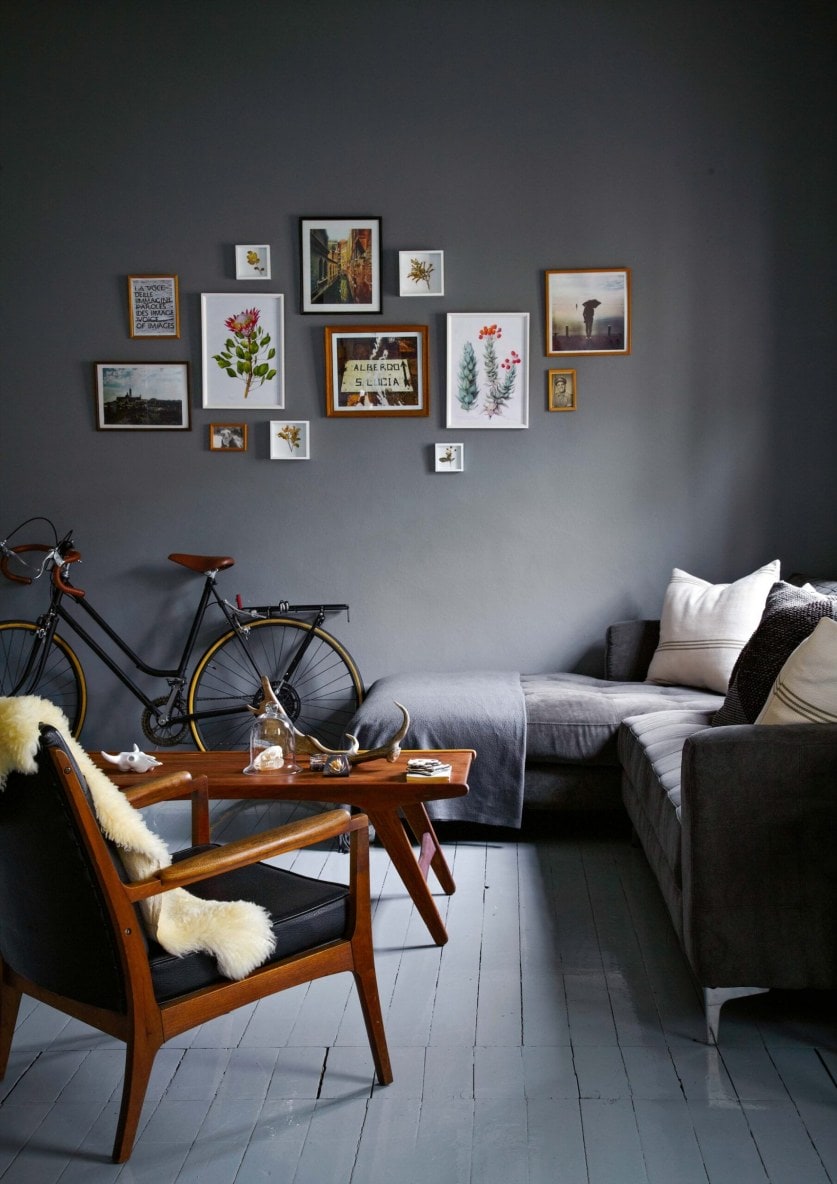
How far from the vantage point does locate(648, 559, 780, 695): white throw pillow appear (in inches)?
157

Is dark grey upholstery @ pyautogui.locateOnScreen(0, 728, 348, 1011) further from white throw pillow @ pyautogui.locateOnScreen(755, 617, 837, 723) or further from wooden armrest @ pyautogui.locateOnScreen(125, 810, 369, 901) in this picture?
white throw pillow @ pyautogui.locateOnScreen(755, 617, 837, 723)

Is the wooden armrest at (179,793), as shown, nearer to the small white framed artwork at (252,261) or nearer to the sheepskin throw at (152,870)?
the sheepskin throw at (152,870)

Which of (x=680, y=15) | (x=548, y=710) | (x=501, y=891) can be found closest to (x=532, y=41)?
(x=680, y=15)

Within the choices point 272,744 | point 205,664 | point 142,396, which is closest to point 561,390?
point 142,396

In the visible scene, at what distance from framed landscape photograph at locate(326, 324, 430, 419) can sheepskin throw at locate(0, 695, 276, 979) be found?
9.55 ft

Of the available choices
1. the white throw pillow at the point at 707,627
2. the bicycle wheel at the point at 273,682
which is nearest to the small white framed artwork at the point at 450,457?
the bicycle wheel at the point at 273,682

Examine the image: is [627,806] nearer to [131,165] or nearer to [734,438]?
[734,438]

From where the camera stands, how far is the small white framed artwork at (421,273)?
4445 mm

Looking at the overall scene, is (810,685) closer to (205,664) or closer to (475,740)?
(475,740)

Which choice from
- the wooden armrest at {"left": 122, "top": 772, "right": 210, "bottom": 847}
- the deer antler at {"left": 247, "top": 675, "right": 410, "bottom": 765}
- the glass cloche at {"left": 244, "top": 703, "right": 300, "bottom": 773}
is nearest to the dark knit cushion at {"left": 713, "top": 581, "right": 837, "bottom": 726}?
the deer antler at {"left": 247, "top": 675, "right": 410, "bottom": 765}

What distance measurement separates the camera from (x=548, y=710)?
144 inches

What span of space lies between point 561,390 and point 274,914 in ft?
10.0

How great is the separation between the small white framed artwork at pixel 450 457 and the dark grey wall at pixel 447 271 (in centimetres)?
4

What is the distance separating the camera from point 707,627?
405 centimetres
